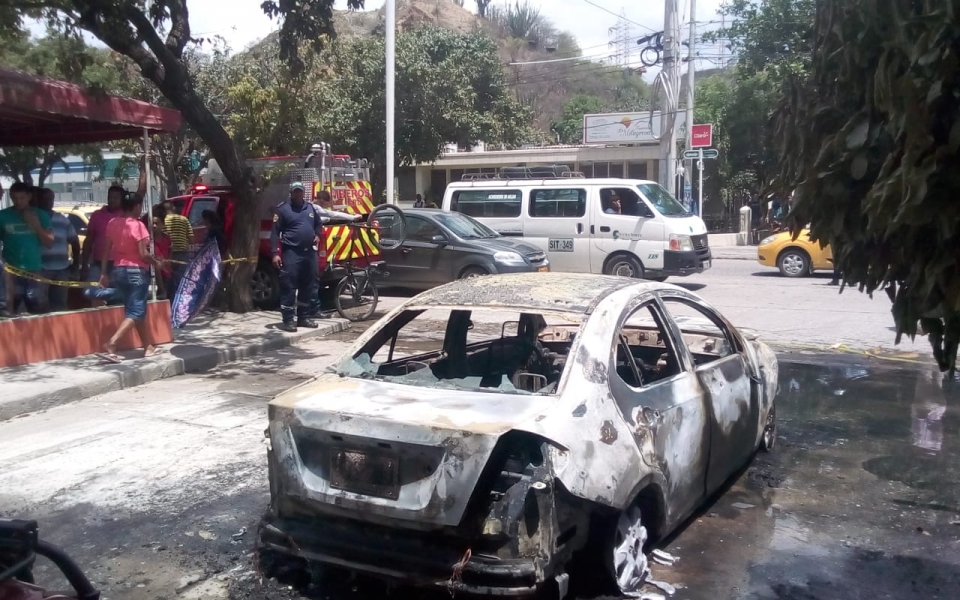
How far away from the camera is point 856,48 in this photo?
3.18 m

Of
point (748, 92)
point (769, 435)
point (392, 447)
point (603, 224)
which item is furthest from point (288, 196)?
point (748, 92)

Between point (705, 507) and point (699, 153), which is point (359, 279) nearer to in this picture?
point (705, 507)

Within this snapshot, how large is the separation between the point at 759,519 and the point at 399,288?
12.4 meters

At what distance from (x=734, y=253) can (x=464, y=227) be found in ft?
43.1

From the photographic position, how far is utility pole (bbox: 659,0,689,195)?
23.4 metres

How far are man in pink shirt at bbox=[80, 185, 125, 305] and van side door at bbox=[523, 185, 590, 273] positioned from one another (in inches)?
327

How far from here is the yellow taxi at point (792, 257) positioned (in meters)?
18.4

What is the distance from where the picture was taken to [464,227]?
51.4ft

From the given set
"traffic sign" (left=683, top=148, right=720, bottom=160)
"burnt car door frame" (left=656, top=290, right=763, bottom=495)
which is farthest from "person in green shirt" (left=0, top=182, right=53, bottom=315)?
"traffic sign" (left=683, top=148, right=720, bottom=160)

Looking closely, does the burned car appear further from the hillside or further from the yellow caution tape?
the hillside

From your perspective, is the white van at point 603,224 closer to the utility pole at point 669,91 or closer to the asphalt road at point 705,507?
the asphalt road at point 705,507

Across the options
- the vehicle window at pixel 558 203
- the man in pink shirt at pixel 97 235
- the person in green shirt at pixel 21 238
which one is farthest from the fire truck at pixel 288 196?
the person in green shirt at pixel 21 238

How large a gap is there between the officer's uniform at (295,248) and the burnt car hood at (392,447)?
297 inches

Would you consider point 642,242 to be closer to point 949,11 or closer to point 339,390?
point 339,390
